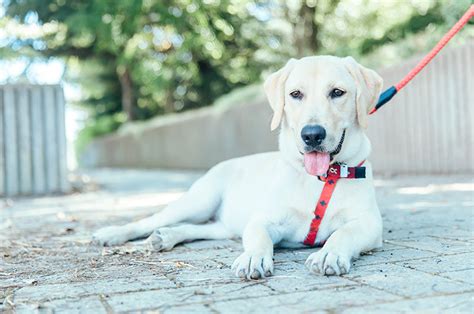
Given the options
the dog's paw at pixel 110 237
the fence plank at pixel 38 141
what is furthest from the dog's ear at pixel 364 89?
the fence plank at pixel 38 141

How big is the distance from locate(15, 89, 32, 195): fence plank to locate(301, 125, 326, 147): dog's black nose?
7.16 meters

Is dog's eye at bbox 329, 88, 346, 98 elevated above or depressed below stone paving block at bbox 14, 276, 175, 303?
above

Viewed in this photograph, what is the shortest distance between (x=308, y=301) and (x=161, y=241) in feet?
5.80

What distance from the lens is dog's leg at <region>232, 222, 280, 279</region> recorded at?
10.3ft

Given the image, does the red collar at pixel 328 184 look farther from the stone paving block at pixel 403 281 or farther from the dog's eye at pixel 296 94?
the stone paving block at pixel 403 281

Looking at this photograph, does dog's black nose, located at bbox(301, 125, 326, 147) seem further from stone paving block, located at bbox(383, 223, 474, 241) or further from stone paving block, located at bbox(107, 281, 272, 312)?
stone paving block, located at bbox(383, 223, 474, 241)

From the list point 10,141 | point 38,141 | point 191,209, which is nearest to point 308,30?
point 38,141

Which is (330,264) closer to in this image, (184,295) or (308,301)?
(308,301)

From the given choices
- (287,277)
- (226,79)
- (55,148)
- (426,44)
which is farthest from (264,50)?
(287,277)

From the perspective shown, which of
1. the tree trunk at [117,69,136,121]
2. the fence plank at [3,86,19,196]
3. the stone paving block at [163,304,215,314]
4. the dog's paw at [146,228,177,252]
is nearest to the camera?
the stone paving block at [163,304,215,314]

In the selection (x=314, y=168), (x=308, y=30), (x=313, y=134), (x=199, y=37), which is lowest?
(x=314, y=168)

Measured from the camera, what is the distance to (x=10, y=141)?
9.80 metres

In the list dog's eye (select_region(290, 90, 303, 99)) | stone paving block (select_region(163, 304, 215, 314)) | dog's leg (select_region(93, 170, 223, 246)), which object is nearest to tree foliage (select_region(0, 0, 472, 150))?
dog's leg (select_region(93, 170, 223, 246))

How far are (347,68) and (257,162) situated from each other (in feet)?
3.76
